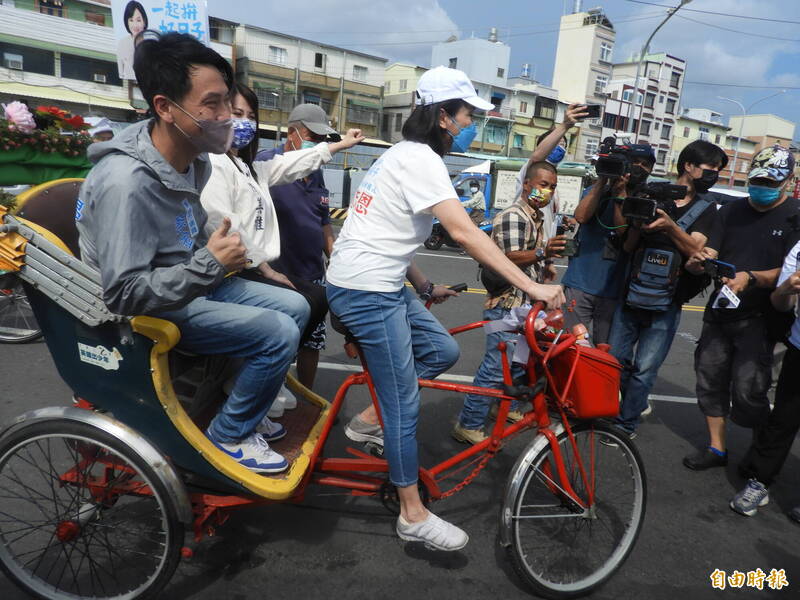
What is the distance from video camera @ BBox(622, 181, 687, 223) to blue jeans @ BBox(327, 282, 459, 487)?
1741 millimetres

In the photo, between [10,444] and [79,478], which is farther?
Answer: [79,478]

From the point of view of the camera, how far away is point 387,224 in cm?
227

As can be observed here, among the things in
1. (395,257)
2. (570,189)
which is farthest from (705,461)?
(570,189)

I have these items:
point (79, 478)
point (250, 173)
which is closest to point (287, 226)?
point (250, 173)

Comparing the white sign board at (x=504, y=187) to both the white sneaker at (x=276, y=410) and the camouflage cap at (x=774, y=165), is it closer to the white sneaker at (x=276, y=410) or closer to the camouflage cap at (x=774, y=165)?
the camouflage cap at (x=774, y=165)

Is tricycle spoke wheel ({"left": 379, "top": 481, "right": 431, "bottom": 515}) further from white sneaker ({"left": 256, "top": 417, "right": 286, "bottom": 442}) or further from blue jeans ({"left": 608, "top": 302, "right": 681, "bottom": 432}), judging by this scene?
blue jeans ({"left": 608, "top": 302, "right": 681, "bottom": 432})

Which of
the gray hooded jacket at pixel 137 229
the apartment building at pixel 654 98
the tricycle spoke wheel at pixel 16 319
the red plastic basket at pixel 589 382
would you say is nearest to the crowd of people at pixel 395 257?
the gray hooded jacket at pixel 137 229

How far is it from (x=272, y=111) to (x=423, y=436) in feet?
126

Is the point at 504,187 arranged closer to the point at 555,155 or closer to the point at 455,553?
the point at 555,155

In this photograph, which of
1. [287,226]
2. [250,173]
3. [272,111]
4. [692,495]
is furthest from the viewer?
[272,111]

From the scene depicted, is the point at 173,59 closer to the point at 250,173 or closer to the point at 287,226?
the point at 250,173

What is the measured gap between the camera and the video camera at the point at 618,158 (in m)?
3.42

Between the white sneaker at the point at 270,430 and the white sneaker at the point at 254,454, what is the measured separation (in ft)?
0.80

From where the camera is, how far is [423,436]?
3.66 metres
